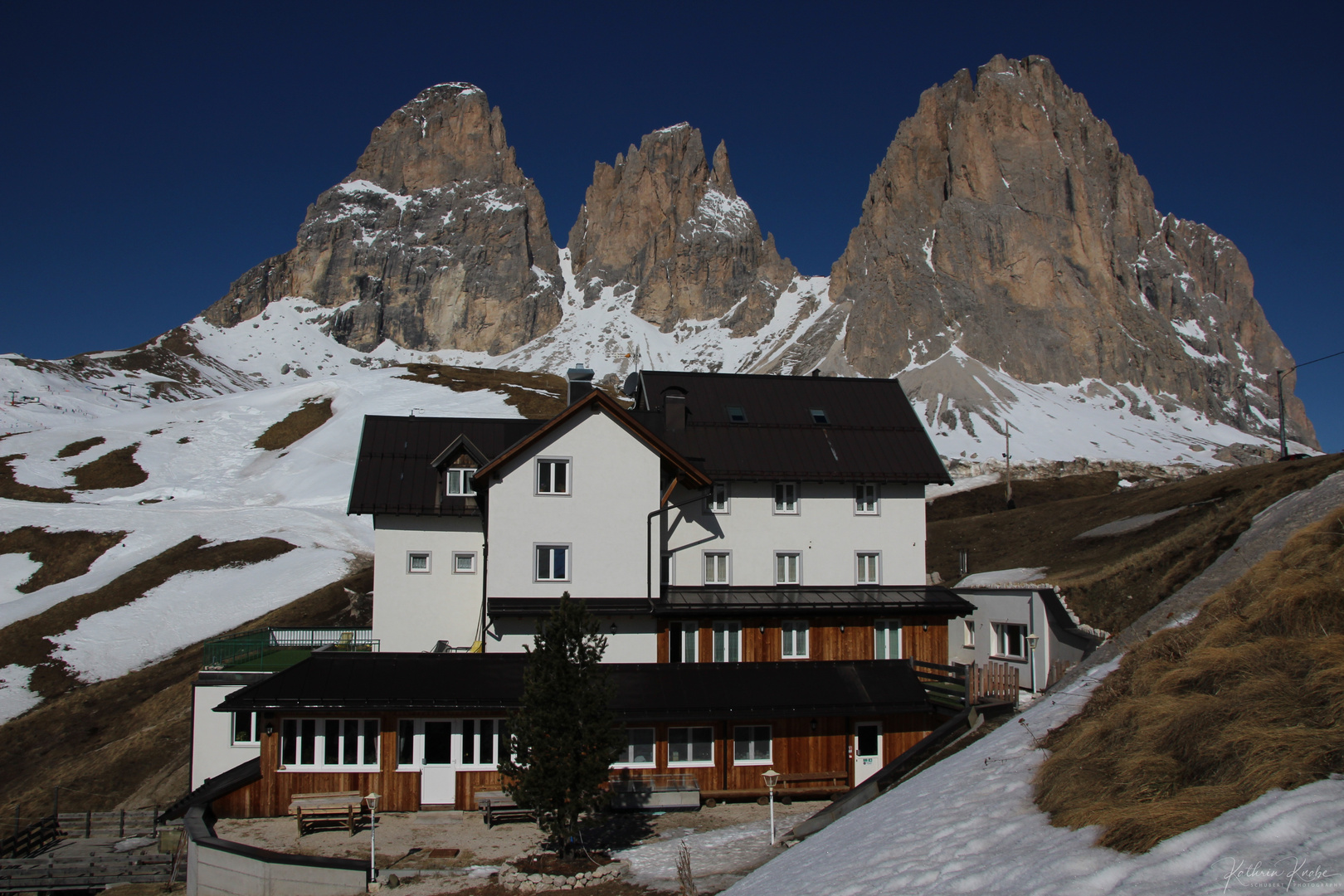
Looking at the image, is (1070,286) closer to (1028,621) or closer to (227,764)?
(1028,621)

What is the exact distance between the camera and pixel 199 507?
79.6m

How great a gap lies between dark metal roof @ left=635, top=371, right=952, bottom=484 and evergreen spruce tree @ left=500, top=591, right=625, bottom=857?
43.1ft

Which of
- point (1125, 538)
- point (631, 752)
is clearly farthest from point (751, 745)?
point (1125, 538)

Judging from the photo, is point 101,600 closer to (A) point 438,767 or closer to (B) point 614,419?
(A) point 438,767

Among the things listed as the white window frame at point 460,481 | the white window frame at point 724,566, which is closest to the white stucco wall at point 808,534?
the white window frame at point 724,566

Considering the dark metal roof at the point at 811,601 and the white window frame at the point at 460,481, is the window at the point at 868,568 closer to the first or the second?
the dark metal roof at the point at 811,601

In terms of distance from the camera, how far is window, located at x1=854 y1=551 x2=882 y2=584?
32.7 meters

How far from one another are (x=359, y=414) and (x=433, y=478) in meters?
85.2

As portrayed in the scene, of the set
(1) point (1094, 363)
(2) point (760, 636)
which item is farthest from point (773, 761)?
(1) point (1094, 363)

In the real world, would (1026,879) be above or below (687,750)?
above

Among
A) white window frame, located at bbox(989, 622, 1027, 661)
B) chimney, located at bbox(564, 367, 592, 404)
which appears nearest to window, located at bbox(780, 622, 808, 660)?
white window frame, located at bbox(989, 622, 1027, 661)

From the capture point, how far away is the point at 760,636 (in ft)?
98.7

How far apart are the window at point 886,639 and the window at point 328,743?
16.7 m

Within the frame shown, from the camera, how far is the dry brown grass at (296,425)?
4141 inches
